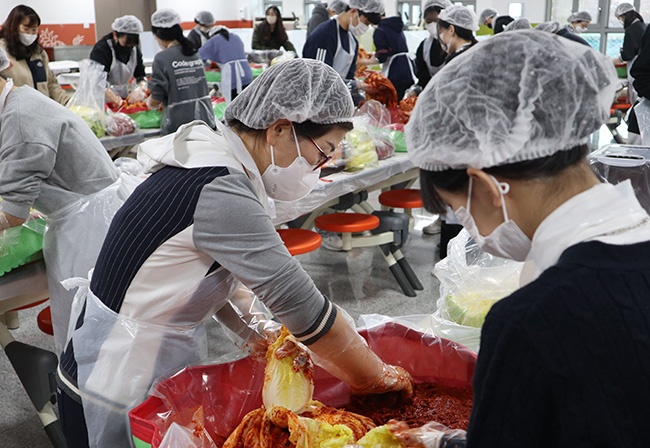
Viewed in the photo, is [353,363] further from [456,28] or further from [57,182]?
[456,28]

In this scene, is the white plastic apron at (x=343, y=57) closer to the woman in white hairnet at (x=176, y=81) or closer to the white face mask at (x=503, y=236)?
the woman in white hairnet at (x=176, y=81)

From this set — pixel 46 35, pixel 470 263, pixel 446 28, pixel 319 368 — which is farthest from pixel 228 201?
pixel 46 35

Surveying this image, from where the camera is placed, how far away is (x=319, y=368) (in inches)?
66.1

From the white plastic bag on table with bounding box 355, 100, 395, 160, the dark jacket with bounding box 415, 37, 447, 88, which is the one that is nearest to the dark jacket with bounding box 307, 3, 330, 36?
the dark jacket with bounding box 415, 37, 447, 88

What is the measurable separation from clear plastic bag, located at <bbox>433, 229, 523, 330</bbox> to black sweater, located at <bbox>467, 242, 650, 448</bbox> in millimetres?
946

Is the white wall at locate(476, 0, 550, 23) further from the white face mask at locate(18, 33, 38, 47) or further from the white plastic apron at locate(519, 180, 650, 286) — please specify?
the white plastic apron at locate(519, 180, 650, 286)

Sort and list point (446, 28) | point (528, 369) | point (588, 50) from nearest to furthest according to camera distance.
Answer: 1. point (528, 369)
2. point (588, 50)
3. point (446, 28)

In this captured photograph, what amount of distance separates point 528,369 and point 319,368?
0.86 meters

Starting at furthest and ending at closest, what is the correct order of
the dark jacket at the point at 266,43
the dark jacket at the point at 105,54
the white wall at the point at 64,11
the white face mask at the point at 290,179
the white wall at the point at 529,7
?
1. the white wall at the point at 529,7
2. the white wall at the point at 64,11
3. the dark jacket at the point at 266,43
4. the dark jacket at the point at 105,54
5. the white face mask at the point at 290,179

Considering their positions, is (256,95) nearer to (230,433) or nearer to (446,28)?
(230,433)

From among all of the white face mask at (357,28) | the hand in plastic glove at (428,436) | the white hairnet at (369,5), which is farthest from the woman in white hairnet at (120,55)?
the hand in plastic glove at (428,436)

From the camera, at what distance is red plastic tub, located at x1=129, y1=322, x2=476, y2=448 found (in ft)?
4.70

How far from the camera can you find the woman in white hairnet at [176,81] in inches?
196

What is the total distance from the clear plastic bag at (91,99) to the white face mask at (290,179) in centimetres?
319
